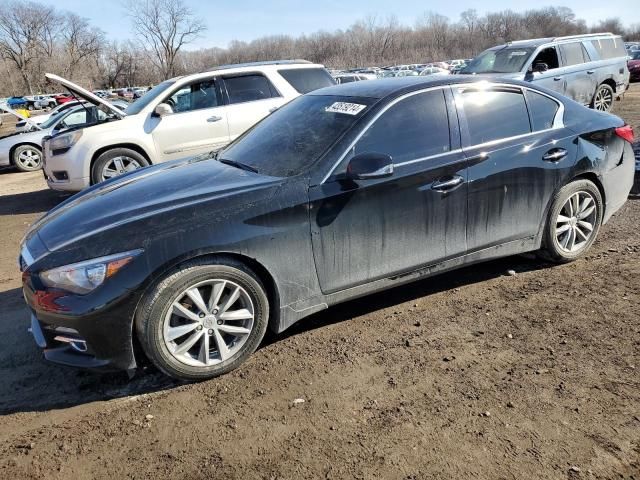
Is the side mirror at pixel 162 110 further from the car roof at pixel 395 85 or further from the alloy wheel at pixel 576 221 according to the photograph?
the alloy wheel at pixel 576 221

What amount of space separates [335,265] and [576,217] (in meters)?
2.36

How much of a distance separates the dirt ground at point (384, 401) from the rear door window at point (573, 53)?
29.8 feet

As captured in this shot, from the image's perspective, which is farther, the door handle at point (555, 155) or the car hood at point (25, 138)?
the car hood at point (25, 138)

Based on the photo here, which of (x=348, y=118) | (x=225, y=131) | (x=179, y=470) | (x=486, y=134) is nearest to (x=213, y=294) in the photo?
(x=179, y=470)

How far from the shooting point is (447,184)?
3682 mm

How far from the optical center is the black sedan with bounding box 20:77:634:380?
2932mm

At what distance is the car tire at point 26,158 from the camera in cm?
1240

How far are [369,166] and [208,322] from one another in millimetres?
1370

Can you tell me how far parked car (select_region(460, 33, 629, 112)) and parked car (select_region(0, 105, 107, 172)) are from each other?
30.8 feet

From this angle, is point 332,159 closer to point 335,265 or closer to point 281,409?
point 335,265

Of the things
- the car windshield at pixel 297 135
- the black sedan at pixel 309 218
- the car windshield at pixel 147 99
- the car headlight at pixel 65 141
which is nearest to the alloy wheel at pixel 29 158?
the car headlight at pixel 65 141

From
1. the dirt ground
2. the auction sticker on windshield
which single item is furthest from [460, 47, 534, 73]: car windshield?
the auction sticker on windshield

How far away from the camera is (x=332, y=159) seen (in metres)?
3.40

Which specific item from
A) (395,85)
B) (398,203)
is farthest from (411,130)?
(398,203)
